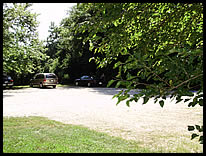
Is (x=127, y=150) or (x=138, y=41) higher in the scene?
(x=138, y=41)

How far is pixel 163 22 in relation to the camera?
9.32 feet

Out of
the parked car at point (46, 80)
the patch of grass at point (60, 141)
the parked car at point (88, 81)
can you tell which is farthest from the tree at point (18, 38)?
the patch of grass at point (60, 141)

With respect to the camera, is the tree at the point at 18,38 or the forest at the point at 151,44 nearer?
the forest at the point at 151,44

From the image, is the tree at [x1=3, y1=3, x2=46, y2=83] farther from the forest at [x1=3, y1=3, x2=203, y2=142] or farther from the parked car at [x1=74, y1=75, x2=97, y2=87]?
the forest at [x1=3, y1=3, x2=203, y2=142]

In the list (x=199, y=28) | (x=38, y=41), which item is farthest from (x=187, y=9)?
(x=38, y=41)

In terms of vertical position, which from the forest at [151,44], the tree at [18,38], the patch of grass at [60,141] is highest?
the tree at [18,38]

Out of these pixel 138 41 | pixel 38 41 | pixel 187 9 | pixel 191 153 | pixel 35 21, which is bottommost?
pixel 191 153

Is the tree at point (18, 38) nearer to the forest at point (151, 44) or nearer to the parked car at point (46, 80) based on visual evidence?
the parked car at point (46, 80)

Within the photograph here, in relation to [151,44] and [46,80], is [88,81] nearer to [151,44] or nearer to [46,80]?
[46,80]

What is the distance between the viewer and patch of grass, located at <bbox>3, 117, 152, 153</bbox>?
4449 mm

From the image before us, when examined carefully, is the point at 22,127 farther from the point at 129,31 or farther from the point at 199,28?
the point at 199,28

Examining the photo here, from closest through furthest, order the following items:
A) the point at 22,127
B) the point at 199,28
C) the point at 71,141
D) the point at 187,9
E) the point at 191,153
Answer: the point at 187,9
the point at 199,28
the point at 191,153
the point at 71,141
the point at 22,127

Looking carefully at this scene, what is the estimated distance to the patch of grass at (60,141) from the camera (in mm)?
4449

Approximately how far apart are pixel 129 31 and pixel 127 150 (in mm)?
2570
